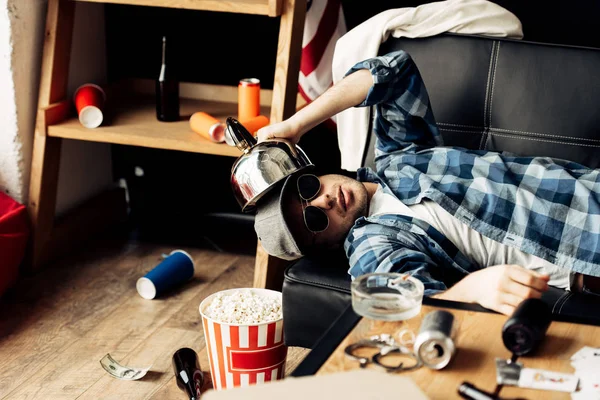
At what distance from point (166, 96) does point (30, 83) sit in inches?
18.0

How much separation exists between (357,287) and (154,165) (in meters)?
2.03

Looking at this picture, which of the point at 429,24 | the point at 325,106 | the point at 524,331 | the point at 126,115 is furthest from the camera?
the point at 126,115

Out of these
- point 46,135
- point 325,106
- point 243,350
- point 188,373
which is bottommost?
point 188,373

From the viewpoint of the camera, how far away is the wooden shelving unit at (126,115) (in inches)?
87.3

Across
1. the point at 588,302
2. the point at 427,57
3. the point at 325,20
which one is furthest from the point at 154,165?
the point at 588,302

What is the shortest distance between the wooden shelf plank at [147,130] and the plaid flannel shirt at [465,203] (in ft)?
Result: 2.03

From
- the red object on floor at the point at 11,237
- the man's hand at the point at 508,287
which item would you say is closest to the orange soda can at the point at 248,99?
the red object on floor at the point at 11,237

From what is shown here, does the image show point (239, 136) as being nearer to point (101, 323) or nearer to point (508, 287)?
point (508, 287)

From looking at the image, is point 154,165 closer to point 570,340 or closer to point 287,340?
point 287,340

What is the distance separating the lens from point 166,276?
2414mm

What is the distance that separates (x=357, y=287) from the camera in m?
1.14

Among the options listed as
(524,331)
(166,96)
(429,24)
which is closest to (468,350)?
(524,331)

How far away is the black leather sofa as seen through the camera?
1973 mm

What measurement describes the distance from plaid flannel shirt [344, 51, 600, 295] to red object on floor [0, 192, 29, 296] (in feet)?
3.90
